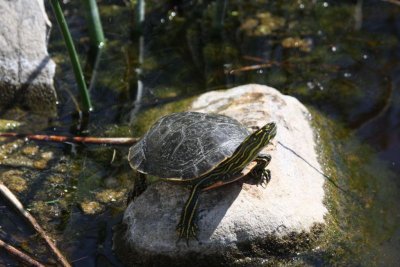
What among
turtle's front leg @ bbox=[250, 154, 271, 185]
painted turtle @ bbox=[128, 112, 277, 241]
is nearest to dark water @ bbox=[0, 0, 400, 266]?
turtle's front leg @ bbox=[250, 154, 271, 185]

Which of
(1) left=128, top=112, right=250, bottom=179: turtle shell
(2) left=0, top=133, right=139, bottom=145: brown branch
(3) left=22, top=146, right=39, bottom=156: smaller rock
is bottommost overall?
(3) left=22, top=146, right=39, bottom=156: smaller rock

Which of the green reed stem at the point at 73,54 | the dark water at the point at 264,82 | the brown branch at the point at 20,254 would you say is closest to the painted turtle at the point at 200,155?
the dark water at the point at 264,82

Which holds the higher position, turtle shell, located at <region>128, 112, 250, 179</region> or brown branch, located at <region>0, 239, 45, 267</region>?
turtle shell, located at <region>128, 112, 250, 179</region>

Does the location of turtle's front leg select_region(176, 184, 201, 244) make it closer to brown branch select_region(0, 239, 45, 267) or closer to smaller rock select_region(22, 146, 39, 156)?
brown branch select_region(0, 239, 45, 267)

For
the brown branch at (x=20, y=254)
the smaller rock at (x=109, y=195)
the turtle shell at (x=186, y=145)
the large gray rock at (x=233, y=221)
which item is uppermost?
the turtle shell at (x=186, y=145)

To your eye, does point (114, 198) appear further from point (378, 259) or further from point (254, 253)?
point (378, 259)

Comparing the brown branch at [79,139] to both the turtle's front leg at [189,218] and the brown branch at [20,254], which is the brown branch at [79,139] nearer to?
the brown branch at [20,254]

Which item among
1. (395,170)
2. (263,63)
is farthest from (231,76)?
(395,170)
